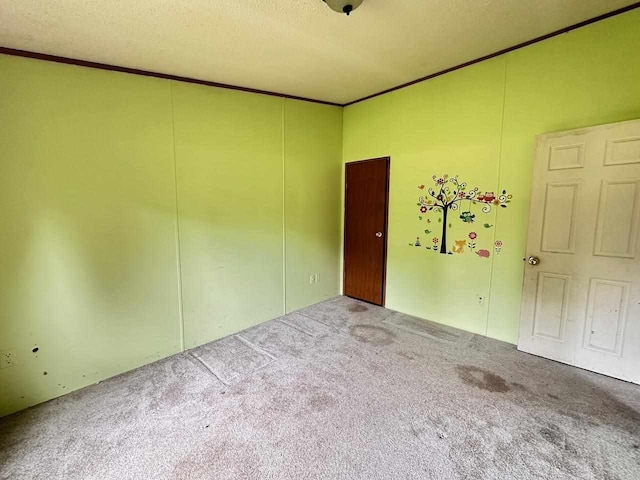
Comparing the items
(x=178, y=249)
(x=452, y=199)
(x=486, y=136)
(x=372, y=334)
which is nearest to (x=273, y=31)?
(x=178, y=249)

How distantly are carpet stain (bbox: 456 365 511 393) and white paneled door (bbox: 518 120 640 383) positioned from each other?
2.00 ft

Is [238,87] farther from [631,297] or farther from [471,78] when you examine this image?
[631,297]

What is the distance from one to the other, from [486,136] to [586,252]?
1.33 m

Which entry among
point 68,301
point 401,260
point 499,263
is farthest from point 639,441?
point 68,301

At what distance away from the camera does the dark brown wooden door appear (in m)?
3.80

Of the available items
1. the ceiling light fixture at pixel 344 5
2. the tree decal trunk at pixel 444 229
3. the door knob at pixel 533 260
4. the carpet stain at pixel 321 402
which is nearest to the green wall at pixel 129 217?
the carpet stain at pixel 321 402

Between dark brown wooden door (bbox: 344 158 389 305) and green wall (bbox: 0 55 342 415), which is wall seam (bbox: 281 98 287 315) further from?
dark brown wooden door (bbox: 344 158 389 305)

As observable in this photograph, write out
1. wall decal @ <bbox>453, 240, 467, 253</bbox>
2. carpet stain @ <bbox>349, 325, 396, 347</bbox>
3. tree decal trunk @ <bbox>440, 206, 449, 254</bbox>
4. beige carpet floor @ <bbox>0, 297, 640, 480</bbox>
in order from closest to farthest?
beige carpet floor @ <bbox>0, 297, 640, 480</bbox>, carpet stain @ <bbox>349, 325, 396, 347</bbox>, wall decal @ <bbox>453, 240, 467, 253</bbox>, tree decal trunk @ <bbox>440, 206, 449, 254</bbox>

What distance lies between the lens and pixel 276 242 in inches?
139

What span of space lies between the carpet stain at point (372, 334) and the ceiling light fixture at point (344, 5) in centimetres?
272

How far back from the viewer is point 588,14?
2135mm

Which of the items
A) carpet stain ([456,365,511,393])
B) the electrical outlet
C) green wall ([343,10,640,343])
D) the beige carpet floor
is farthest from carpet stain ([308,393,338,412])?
the electrical outlet

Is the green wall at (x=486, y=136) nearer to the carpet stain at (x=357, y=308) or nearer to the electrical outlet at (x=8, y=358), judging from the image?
the carpet stain at (x=357, y=308)

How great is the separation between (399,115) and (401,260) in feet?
5.73
